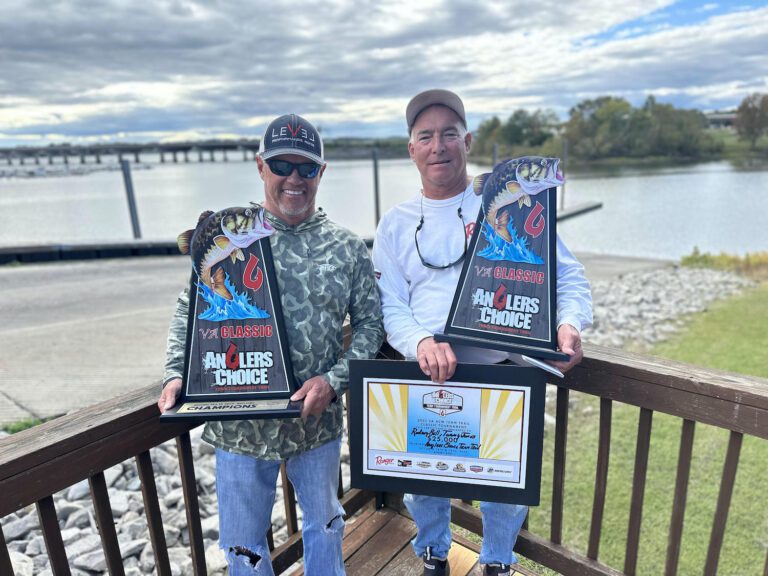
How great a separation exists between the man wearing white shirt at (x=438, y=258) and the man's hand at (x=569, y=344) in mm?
31

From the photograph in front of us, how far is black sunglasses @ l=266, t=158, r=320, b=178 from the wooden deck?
5.11ft

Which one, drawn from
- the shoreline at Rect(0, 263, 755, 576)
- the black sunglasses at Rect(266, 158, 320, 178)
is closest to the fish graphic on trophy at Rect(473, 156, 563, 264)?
→ the black sunglasses at Rect(266, 158, 320, 178)

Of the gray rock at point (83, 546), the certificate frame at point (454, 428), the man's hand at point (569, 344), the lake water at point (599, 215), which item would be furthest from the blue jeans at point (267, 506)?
the lake water at point (599, 215)

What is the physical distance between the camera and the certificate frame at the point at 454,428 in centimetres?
150

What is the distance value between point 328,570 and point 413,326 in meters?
0.84

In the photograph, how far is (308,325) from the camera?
1.52m

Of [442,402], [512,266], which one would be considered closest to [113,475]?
[442,402]

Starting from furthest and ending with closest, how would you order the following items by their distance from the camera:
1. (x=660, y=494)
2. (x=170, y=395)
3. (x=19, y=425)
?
1. (x=19, y=425)
2. (x=660, y=494)
3. (x=170, y=395)

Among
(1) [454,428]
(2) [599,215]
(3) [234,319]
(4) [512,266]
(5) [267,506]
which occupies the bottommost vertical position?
(2) [599,215]

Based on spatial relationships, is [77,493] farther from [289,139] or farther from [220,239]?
[289,139]

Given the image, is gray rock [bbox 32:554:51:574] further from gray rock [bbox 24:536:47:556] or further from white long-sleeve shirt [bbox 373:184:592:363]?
white long-sleeve shirt [bbox 373:184:592:363]

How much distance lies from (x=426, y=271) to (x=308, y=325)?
444 mm

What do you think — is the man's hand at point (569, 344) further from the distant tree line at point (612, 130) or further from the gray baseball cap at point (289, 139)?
the distant tree line at point (612, 130)

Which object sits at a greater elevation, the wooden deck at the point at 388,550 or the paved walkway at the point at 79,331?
the wooden deck at the point at 388,550
